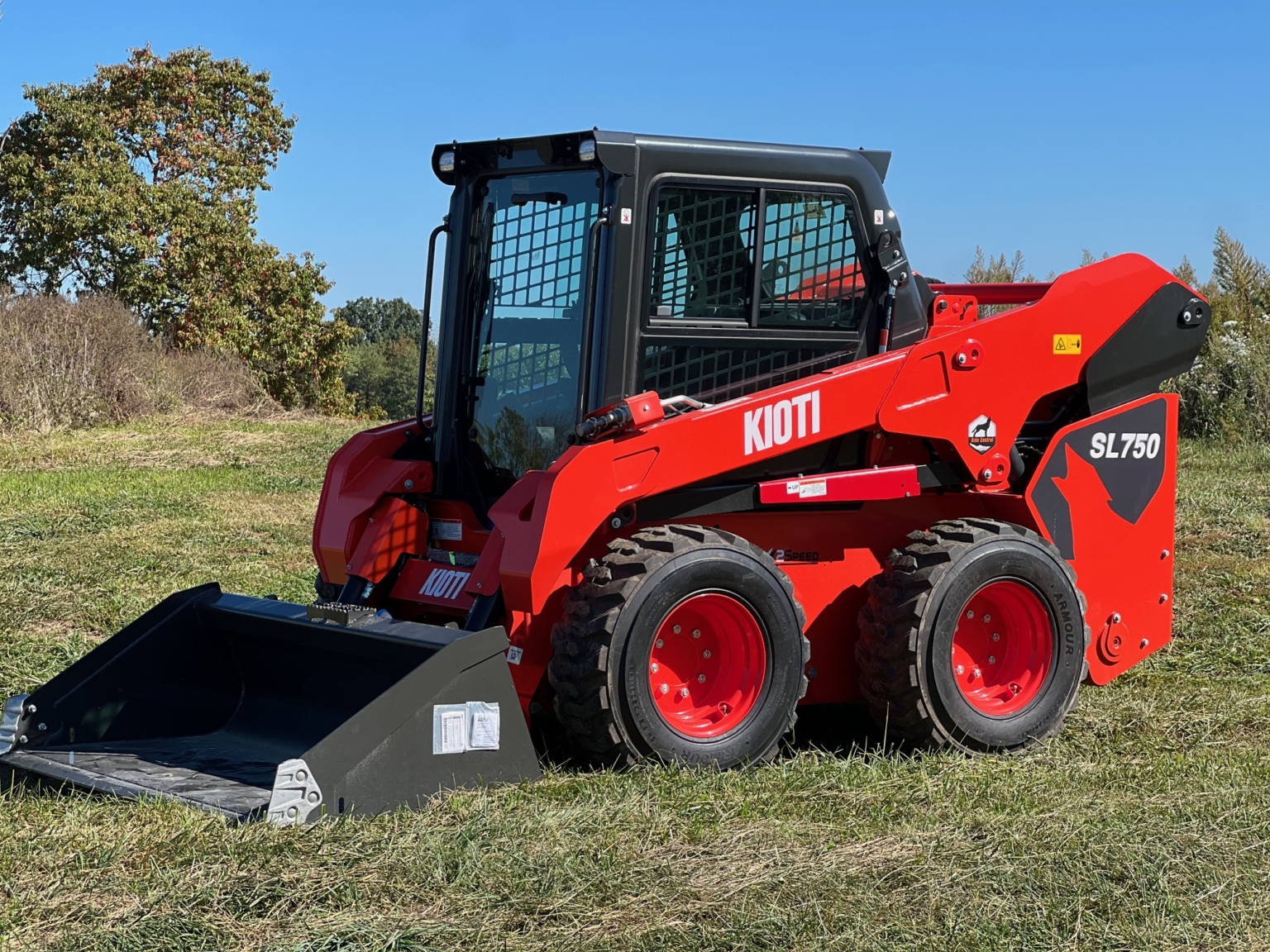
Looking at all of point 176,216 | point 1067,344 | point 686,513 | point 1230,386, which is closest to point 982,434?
point 1067,344

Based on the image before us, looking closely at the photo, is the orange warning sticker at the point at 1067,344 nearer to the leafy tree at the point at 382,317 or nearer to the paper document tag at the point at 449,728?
the paper document tag at the point at 449,728

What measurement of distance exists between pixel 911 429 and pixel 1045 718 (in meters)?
1.25

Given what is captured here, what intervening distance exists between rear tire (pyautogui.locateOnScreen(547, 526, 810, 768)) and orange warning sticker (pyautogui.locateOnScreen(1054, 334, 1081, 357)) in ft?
5.49

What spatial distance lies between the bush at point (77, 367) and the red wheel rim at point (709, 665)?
16.0 m

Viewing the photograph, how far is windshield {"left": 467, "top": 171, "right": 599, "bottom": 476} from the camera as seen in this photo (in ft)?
18.1

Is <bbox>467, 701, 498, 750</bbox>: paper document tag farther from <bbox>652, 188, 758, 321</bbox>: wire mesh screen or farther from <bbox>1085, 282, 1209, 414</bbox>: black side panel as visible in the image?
<bbox>1085, 282, 1209, 414</bbox>: black side panel

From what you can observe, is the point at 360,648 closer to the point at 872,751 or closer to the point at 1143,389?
the point at 872,751

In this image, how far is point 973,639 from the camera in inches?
229

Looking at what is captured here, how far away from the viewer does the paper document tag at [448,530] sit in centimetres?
595

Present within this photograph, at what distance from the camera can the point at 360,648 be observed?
5035 mm

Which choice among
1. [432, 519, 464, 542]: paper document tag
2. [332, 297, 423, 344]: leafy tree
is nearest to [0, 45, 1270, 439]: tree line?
[432, 519, 464, 542]: paper document tag

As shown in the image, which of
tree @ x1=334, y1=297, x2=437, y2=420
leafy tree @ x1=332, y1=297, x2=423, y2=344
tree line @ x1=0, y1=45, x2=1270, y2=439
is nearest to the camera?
tree line @ x1=0, y1=45, x2=1270, y2=439

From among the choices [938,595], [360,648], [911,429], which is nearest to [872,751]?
[938,595]

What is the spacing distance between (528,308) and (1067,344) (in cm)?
220
